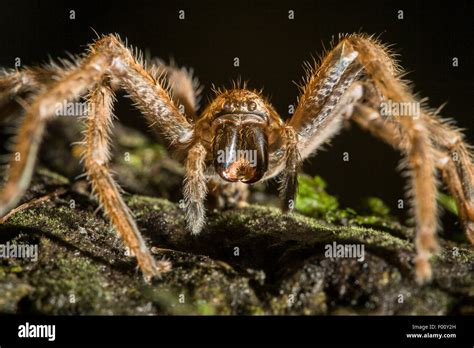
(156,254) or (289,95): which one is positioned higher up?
(289,95)

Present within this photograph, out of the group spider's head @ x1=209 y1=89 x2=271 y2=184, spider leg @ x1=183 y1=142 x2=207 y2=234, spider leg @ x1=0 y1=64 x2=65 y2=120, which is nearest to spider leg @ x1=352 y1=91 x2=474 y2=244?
spider's head @ x1=209 y1=89 x2=271 y2=184

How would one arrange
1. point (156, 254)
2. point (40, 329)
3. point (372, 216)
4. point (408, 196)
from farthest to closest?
point (372, 216) → point (156, 254) → point (408, 196) → point (40, 329)

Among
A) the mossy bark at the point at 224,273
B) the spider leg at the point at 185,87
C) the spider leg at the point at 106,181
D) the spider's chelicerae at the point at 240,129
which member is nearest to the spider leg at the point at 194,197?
the spider's chelicerae at the point at 240,129

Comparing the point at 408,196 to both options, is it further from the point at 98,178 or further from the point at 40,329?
the point at 40,329

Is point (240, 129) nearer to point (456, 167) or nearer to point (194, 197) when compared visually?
point (194, 197)

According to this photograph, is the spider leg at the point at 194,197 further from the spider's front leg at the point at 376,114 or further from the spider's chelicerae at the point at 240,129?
the spider's front leg at the point at 376,114

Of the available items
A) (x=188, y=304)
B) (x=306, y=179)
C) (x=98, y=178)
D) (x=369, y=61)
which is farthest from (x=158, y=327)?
(x=306, y=179)

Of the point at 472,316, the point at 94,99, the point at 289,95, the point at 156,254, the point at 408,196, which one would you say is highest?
the point at 289,95

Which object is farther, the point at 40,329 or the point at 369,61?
the point at 369,61
